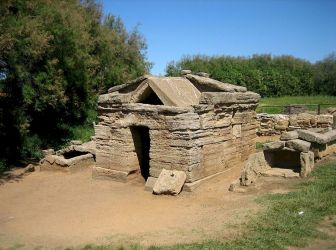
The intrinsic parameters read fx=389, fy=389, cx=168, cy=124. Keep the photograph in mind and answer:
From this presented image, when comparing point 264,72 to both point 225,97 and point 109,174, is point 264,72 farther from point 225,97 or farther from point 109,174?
point 109,174

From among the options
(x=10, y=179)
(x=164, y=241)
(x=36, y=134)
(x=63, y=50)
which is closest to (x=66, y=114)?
(x=36, y=134)

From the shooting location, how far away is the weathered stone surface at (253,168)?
9.91m

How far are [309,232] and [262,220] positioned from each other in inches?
36.3

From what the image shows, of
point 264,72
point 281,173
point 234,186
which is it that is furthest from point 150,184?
point 264,72

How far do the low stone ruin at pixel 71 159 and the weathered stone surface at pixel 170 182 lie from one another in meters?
4.57

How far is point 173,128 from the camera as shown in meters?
10.2

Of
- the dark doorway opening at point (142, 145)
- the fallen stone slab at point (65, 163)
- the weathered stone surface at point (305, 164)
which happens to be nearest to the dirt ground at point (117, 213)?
the weathered stone surface at point (305, 164)

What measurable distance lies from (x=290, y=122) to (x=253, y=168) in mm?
7606

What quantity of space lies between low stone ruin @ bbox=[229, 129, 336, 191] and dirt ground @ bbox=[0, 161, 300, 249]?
1.48ft

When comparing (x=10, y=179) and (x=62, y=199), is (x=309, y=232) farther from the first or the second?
(x=10, y=179)

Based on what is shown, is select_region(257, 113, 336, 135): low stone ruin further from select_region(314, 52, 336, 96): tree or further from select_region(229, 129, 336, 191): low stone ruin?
select_region(314, 52, 336, 96): tree

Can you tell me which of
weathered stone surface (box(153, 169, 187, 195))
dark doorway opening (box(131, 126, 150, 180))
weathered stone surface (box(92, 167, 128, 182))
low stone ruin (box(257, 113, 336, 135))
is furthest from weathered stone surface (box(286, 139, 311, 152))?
low stone ruin (box(257, 113, 336, 135))

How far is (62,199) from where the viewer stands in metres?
10.4

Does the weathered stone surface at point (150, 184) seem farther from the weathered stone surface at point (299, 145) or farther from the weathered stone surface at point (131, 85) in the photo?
the weathered stone surface at point (299, 145)
